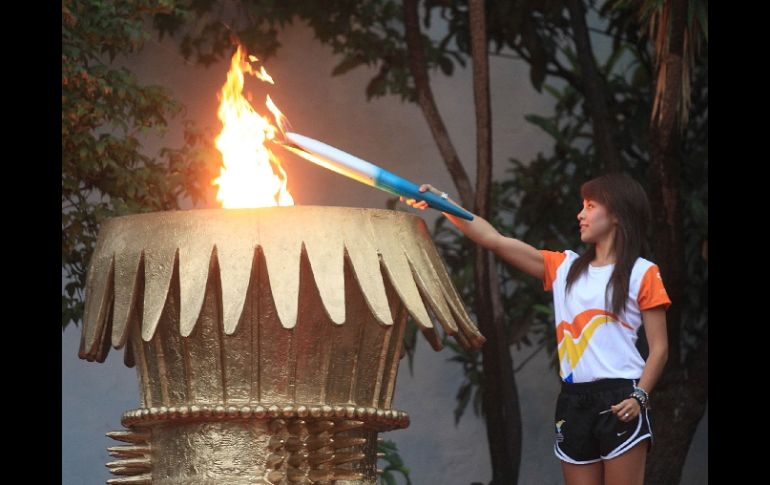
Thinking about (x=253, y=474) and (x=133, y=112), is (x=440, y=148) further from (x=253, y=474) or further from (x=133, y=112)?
(x=253, y=474)

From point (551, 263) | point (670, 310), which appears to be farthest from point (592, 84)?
point (551, 263)

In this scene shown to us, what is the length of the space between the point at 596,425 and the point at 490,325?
12.9 feet

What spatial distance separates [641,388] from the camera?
11.6 ft

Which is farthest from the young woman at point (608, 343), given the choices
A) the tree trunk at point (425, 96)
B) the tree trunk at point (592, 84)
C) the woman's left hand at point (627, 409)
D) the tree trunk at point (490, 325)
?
the tree trunk at point (592, 84)

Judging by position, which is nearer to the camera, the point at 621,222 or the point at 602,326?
the point at 602,326

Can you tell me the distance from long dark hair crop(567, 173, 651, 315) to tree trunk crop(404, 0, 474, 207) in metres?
3.78

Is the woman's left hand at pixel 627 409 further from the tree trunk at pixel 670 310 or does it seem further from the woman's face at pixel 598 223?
the tree trunk at pixel 670 310

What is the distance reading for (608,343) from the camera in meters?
3.60

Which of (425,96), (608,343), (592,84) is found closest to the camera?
(608,343)

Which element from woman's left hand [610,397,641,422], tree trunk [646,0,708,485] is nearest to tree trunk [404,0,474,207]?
tree trunk [646,0,708,485]

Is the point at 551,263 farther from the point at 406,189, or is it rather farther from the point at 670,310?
the point at 670,310

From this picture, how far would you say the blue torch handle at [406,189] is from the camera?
3469mm

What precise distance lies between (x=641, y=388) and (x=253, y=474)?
101cm

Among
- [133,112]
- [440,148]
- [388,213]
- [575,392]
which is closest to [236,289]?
[388,213]
